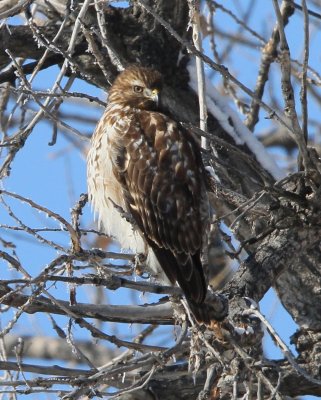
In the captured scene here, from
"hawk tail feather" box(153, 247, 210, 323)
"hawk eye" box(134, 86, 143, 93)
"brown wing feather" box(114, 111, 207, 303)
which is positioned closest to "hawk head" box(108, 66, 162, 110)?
"hawk eye" box(134, 86, 143, 93)

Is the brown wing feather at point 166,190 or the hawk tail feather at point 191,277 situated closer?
the hawk tail feather at point 191,277

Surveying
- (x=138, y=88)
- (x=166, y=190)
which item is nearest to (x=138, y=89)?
(x=138, y=88)

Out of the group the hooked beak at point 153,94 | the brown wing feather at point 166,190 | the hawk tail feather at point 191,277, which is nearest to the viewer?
the hawk tail feather at point 191,277

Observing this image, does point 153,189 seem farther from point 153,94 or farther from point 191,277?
point 153,94

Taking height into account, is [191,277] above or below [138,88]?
below

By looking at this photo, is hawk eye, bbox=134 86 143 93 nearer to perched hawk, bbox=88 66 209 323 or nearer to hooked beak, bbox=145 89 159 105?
hooked beak, bbox=145 89 159 105

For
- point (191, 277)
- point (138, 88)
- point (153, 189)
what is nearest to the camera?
point (191, 277)

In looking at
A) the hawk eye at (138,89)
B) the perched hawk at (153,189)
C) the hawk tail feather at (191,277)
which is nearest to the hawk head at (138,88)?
the hawk eye at (138,89)

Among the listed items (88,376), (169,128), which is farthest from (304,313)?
(88,376)

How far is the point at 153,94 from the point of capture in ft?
19.5

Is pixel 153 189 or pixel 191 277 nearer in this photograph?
pixel 191 277

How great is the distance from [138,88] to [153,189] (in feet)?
2.74

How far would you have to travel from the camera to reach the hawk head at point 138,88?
19.4 feet

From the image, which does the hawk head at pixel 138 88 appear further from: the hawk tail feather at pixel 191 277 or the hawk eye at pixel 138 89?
the hawk tail feather at pixel 191 277
